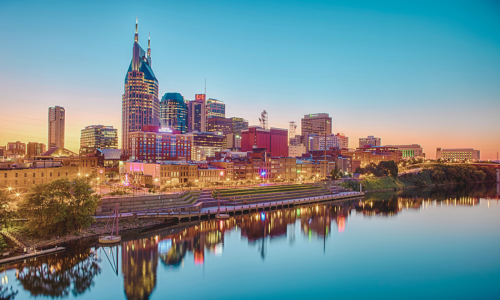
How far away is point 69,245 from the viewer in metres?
41.5

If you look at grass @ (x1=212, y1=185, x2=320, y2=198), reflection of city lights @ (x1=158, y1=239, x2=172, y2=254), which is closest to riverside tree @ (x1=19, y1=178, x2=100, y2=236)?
reflection of city lights @ (x1=158, y1=239, x2=172, y2=254)

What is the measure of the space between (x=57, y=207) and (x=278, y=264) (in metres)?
28.5

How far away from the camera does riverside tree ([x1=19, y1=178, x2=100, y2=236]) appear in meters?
40.5

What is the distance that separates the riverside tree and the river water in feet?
11.8

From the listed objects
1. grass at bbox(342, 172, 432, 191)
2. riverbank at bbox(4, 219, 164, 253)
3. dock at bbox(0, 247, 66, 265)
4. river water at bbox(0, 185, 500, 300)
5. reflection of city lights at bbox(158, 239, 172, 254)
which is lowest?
river water at bbox(0, 185, 500, 300)

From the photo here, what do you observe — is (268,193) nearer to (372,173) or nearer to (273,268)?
(273,268)

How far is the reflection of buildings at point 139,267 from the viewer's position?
31641 mm

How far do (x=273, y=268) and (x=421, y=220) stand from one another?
1631 inches

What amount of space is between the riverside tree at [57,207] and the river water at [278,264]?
3582 millimetres

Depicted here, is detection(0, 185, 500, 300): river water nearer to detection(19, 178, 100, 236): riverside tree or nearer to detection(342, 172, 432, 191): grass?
detection(19, 178, 100, 236): riverside tree

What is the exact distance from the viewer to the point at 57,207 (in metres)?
41.0

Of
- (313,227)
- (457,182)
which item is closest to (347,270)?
(313,227)

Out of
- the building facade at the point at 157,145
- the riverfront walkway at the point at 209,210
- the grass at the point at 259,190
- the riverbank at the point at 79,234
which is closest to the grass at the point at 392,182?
the grass at the point at 259,190

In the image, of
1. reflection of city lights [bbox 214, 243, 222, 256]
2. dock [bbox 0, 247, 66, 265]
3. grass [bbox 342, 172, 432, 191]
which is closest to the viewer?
dock [bbox 0, 247, 66, 265]
